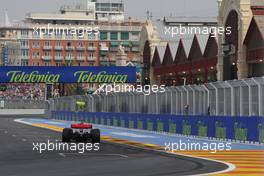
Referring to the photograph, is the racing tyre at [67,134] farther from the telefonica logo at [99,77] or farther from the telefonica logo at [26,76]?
the telefonica logo at [99,77]

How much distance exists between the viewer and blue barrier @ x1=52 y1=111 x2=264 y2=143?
30.9 meters

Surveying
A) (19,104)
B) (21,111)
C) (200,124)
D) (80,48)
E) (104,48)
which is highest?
(104,48)

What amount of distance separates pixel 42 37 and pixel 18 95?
11722mm

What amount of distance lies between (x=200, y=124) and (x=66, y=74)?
49979 millimetres

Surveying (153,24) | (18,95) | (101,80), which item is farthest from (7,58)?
(101,80)

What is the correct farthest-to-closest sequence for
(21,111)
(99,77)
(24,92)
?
(24,92)
(21,111)
(99,77)

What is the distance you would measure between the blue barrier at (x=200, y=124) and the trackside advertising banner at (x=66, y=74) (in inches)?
1094

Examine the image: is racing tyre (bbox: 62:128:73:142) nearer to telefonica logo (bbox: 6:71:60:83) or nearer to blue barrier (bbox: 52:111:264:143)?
blue barrier (bbox: 52:111:264:143)

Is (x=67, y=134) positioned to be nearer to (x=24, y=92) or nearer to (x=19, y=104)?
(x=19, y=104)

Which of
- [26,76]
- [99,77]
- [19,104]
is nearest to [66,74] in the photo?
[99,77]

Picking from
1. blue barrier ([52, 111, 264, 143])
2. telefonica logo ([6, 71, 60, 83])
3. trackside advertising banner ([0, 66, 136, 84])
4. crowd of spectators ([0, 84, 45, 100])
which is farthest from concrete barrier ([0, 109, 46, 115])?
blue barrier ([52, 111, 264, 143])

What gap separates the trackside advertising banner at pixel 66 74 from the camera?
8494 cm

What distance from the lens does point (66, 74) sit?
283 ft

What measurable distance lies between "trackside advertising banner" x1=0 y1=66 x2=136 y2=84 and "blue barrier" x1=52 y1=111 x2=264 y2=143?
2779cm
